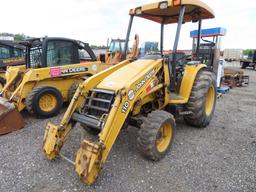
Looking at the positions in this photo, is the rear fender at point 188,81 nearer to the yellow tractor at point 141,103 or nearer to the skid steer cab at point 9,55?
the yellow tractor at point 141,103

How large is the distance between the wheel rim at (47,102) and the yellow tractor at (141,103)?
2.35 meters

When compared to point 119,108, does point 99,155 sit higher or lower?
lower

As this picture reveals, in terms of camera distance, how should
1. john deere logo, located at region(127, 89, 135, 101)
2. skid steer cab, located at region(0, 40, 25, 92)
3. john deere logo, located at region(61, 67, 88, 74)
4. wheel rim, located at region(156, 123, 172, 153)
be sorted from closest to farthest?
john deere logo, located at region(127, 89, 135, 101), wheel rim, located at region(156, 123, 172, 153), john deere logo, located at region(61, 67, 88, 74), skid steer cab, located at region(0, 40, 25, 92)

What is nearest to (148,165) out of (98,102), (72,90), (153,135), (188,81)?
(153,135)

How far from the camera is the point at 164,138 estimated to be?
343 cm

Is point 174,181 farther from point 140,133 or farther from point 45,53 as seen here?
point 45,53

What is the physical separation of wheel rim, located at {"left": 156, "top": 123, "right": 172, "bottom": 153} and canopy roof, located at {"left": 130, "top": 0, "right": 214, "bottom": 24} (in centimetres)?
204

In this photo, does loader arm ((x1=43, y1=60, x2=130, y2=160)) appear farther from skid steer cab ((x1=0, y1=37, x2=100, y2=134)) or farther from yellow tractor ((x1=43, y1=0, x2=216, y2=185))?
skid steer cab ((x1=0, y1=37, x2=100, y2=134))

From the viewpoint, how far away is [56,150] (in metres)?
3.04

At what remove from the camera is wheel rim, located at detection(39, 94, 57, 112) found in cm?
536

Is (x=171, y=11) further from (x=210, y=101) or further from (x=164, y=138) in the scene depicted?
(x=164, y=138)

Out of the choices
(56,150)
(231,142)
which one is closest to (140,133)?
(56,150)

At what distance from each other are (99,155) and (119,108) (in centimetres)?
67

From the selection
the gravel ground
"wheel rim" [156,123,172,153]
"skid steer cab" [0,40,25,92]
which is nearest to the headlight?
"wheel rim" [156,123,172,153]
